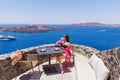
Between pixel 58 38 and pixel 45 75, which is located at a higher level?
pixel 45 75

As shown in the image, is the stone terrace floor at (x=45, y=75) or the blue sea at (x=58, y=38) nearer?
the stone terrace floor at (x=45, y=75)

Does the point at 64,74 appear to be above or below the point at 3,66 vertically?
below

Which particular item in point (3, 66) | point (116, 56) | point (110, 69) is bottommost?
point (3, 66)

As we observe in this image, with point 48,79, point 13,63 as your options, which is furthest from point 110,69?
point 13,63

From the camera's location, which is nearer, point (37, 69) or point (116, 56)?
point (116, 56)

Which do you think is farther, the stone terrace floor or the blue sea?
the blue sea

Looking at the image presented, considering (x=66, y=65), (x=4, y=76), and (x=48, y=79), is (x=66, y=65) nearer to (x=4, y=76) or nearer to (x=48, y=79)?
(x=48, y=79)

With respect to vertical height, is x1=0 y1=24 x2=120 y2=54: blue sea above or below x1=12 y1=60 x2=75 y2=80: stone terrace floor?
below

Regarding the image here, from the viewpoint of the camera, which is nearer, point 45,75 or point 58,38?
point 45,75

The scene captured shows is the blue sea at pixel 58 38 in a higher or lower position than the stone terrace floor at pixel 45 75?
lower

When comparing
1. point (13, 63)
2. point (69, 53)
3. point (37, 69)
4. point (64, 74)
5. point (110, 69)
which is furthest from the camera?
point (69, 53)

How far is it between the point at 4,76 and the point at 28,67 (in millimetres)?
944

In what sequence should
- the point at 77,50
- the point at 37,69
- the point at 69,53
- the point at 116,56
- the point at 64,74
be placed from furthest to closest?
the point at 77,50 → the point at 69,53 → the point at 37,69 → the point at 64,74 → the point at 116,56

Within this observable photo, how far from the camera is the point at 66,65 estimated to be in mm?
5758
